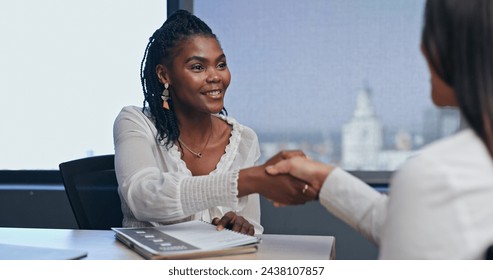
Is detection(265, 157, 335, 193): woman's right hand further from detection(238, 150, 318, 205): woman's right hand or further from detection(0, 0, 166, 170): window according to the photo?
detection(0, 0, 166, 170): window

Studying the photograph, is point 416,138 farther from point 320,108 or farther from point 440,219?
point 440,219

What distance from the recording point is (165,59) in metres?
2.33

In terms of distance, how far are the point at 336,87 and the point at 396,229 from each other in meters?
2.20

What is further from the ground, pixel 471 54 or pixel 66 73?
pixel 471 54

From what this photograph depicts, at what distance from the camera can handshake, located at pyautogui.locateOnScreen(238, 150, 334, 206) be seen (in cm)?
166

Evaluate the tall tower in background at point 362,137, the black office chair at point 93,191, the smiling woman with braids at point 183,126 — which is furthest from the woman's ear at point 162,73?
the tall tower in background at point 362,137

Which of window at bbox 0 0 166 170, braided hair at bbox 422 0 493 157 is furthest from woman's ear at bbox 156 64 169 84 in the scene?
braided hair at bbox 422 0 493 157

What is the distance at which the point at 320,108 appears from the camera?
121 inches

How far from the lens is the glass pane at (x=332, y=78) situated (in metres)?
3.01

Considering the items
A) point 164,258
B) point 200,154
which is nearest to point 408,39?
point 200,154

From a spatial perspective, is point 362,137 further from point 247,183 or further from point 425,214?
point 425,214

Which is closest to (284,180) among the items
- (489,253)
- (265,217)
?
(489,253)

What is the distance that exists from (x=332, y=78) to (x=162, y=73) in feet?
3.19

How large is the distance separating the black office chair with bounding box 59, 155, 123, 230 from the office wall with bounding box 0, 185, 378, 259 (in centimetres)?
90
